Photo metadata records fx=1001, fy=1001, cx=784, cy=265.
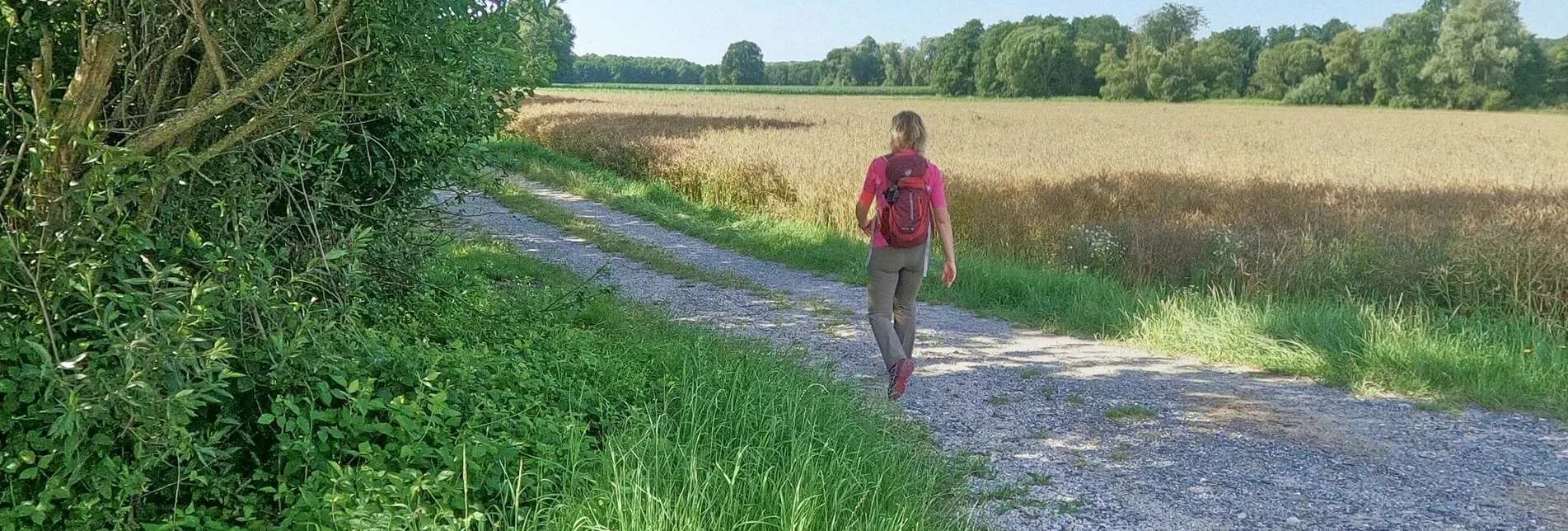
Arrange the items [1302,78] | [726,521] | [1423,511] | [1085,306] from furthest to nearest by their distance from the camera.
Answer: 1. [1302,78]
2. [1085,306]
3. [1423,511]
4. [726,521]

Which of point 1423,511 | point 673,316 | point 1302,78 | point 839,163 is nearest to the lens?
point 1423,511

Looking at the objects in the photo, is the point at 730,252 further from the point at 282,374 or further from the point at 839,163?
the point at 282,374

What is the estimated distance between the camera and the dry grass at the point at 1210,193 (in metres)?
8.70

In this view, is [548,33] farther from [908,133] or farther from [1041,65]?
[1041,65]

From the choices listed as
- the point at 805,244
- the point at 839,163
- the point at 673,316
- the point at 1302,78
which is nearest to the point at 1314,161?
the point at 839,163

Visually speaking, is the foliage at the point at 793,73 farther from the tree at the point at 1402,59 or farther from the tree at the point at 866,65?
the tree at the point at 1402,59

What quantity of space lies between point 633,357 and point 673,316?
97.3 inches

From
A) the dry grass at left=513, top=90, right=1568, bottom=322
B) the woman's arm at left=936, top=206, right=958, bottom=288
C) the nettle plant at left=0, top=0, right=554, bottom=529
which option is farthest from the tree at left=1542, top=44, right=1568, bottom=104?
the nettle plant at left=0, top=0, right=554, bottom=529

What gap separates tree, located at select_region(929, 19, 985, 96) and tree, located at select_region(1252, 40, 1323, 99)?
28609 millimetres

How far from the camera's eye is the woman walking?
5594mm

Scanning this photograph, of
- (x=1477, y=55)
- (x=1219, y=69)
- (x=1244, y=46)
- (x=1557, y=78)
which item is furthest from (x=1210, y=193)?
(x=1244, y=46)

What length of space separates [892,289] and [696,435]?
2.11 meters

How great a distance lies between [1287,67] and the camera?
6994 cm

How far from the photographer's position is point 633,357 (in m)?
5.46
